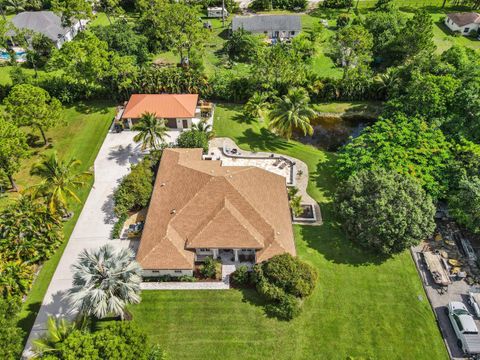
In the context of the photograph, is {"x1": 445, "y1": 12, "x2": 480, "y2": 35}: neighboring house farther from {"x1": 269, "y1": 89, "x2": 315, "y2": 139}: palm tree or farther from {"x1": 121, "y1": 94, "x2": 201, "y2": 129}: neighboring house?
{"x1": 121, "y1": 94, "x2": 201, "y2": 129}: neighboring house

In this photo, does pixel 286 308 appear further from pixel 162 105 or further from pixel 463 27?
pixel 463 27

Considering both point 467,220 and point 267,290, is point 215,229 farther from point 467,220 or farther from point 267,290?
point 467,220

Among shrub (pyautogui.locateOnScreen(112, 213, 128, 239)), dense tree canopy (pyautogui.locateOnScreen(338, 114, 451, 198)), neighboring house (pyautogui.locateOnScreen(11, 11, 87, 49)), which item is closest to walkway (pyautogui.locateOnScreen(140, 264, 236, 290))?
shrub (pyautogui.locateOnScreen(112, 213, 128, 239))

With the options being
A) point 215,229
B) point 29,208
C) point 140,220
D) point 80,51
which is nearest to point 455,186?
point 215,229

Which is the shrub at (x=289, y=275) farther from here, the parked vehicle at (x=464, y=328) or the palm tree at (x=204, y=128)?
the palm tree at (x=204, y=128)

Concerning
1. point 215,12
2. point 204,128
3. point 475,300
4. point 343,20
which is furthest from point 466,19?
point 475,300

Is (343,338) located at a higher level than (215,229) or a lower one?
lower

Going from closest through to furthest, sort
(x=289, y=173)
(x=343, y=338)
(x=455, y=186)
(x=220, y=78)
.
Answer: (x=343, y=338), (x=455, y=186), (x=289, y=173), (x=220, y=78)

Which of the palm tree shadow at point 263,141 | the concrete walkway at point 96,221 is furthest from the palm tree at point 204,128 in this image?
the concrete walkway at point 96,221
